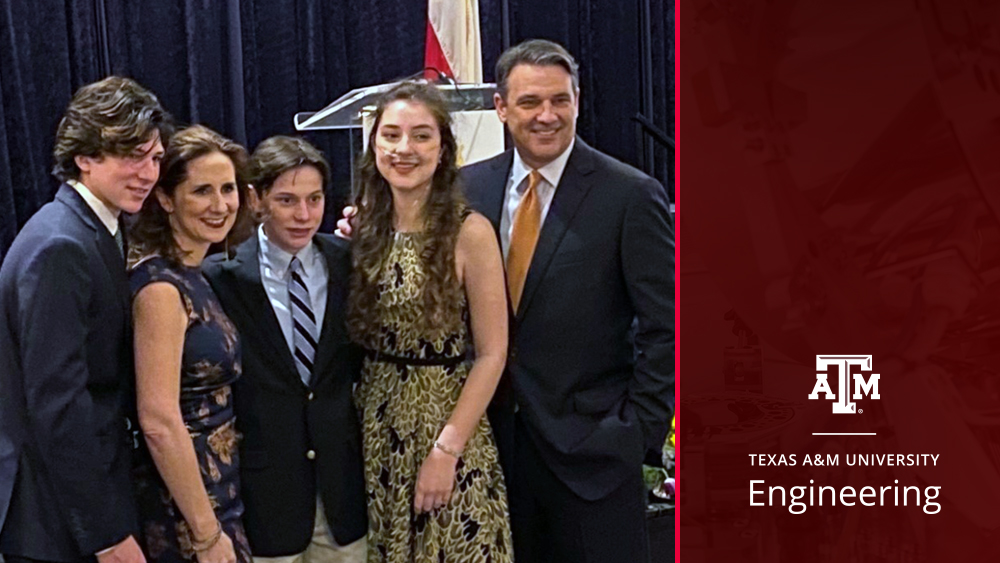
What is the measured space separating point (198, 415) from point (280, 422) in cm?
18

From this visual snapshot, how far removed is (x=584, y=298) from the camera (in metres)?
2.30

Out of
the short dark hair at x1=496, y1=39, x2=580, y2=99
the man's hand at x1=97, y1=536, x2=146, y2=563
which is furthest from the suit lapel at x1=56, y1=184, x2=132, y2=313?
the short dark hair at x1=496, y1=39, x2=580, y2=99

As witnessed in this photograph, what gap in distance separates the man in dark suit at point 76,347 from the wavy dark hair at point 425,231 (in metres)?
0.45

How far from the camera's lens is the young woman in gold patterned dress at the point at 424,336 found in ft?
7.21

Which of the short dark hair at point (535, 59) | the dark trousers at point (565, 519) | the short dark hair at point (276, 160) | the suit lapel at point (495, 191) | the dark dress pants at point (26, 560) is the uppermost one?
the short dark hair at point (535, 59)

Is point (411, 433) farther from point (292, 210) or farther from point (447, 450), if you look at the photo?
point (292, 210)

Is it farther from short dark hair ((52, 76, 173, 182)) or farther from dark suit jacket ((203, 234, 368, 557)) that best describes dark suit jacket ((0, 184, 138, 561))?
dark suit jacket ((203, 234, 368, 557))

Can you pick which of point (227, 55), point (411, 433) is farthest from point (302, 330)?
point (227, 55)

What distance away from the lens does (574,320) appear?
229cm

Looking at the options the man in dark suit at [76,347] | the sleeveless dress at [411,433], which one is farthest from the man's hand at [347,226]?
the man in dark suit at [76,347]

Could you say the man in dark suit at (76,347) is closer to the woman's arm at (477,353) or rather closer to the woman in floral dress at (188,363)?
the woman in floral dress at (188,363)
